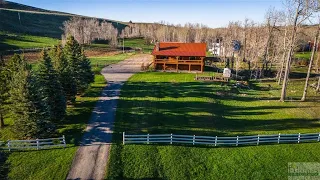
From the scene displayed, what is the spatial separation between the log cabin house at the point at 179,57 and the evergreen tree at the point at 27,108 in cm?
3305

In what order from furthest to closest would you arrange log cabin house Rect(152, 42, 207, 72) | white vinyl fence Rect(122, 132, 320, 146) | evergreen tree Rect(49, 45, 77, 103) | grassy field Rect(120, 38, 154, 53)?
grassy field Rect(120, 38, 154, 53)
log cabin house Rect(152, 42, 207, 72)
evergreen tree Rect(49, 45, 77, 103)
white vinyl fence Rect(122, 132, 320, 146)

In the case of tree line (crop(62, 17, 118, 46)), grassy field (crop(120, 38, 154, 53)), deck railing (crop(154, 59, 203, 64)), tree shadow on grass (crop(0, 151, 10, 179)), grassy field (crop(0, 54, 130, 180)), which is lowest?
grassy field (crop(0, 54, 130, 180))

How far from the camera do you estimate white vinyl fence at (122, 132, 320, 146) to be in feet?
76.1

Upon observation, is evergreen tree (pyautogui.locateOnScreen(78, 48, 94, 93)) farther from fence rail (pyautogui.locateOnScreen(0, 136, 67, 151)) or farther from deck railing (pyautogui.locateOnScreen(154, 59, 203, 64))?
deck railing (pyautogui.locateOnScreen(154, 59, 203, 64))

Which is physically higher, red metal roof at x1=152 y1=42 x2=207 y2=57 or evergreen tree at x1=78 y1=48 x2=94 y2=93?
red metal roof at x1=152 y1=42 x2=207 y2=57

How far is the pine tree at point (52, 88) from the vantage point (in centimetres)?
2614

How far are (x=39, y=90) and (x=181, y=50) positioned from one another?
35164 mm

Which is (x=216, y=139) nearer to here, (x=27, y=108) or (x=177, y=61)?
(x=27, y=108)

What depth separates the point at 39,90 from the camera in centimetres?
2317

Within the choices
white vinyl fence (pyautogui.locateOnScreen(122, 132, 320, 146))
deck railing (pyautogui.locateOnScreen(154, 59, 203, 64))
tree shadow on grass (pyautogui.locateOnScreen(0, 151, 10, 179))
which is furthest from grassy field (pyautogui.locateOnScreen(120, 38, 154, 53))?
tree shadow on grass (pyautogui.locateOnScreen(0, 151, 10, 179))

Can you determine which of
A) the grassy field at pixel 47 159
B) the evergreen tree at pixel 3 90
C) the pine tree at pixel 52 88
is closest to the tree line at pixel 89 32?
the pine tree at pixel 52 88

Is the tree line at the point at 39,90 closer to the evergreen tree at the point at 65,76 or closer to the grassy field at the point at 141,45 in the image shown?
the evergreen tree at the point at 65,76

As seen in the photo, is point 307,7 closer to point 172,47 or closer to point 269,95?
point 269,95

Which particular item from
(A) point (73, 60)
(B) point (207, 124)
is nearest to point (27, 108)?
(A) point (73, 60)
